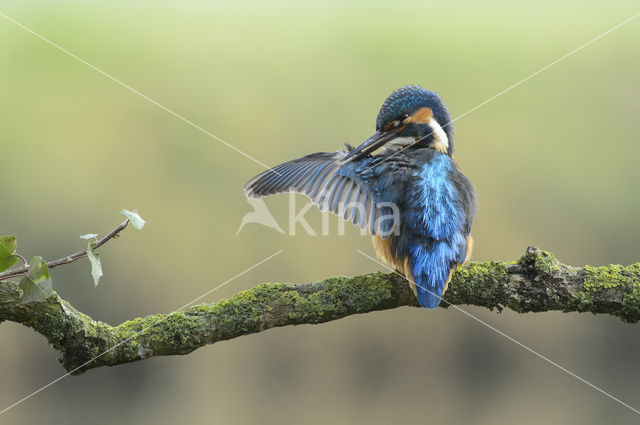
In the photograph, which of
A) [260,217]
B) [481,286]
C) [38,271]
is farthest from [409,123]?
[260,217]

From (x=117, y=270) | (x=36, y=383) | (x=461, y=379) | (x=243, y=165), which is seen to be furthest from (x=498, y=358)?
(x=36, y=383)

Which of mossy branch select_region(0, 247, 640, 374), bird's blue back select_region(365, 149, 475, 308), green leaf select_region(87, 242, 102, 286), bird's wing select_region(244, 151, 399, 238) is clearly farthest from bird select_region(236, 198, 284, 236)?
green leaf select_region(87, 242, 102, 286)

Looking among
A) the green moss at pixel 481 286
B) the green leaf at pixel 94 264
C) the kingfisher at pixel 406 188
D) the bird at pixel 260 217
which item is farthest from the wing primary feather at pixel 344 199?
the bird at pixel 260 217

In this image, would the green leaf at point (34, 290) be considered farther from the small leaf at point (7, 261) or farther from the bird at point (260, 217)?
the bird at point (260, 217)

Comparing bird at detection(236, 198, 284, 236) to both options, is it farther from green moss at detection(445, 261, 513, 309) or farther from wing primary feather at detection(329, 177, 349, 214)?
green moss at detection(445, 261, 513, 309)

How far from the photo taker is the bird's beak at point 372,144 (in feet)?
7.76

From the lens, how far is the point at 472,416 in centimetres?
531

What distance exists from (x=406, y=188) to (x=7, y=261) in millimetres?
1244

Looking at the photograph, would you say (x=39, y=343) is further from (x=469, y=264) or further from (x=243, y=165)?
(x=469, y=264)

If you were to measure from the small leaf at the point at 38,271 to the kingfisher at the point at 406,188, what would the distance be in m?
0.97

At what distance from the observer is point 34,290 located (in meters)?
1.61

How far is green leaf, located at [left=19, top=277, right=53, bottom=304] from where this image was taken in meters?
1.60

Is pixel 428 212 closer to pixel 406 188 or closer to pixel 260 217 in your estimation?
pixel 406 188

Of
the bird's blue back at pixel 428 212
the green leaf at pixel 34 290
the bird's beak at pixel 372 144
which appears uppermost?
the bird's beak at pixel 372 144
